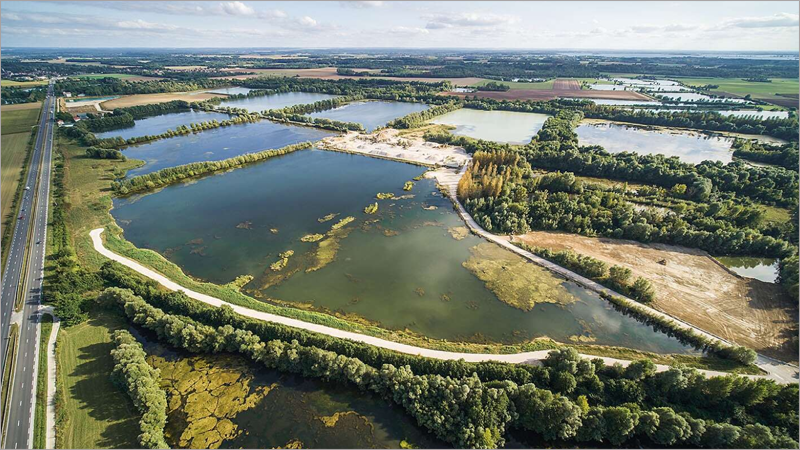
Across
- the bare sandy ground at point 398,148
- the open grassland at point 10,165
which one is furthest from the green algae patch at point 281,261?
the bare sandy ground at point 398,148

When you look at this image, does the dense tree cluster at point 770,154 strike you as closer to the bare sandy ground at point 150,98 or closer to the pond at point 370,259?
the pond at point 370,259

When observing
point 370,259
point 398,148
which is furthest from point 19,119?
point 370,259

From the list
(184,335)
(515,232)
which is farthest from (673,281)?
(184,335)

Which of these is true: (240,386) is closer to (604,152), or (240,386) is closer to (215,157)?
(215,157)

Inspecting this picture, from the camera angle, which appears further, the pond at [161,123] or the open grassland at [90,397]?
the pond at [161,123]

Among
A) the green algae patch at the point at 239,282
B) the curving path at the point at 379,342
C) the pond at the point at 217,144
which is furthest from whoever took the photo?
the pond at the point at 217,144

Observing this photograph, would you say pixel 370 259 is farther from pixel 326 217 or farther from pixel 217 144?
pixel 217 144

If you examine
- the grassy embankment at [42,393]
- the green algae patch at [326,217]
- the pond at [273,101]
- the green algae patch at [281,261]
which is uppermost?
the pond at [273,101]

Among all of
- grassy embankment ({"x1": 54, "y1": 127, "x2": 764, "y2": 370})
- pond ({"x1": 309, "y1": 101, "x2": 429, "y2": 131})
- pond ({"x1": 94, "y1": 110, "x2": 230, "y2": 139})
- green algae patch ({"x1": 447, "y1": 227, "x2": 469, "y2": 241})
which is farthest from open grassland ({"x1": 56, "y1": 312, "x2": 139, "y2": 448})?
pond ({"x1": 309, "y1": 101, "x2": 429, "y2": 131})
